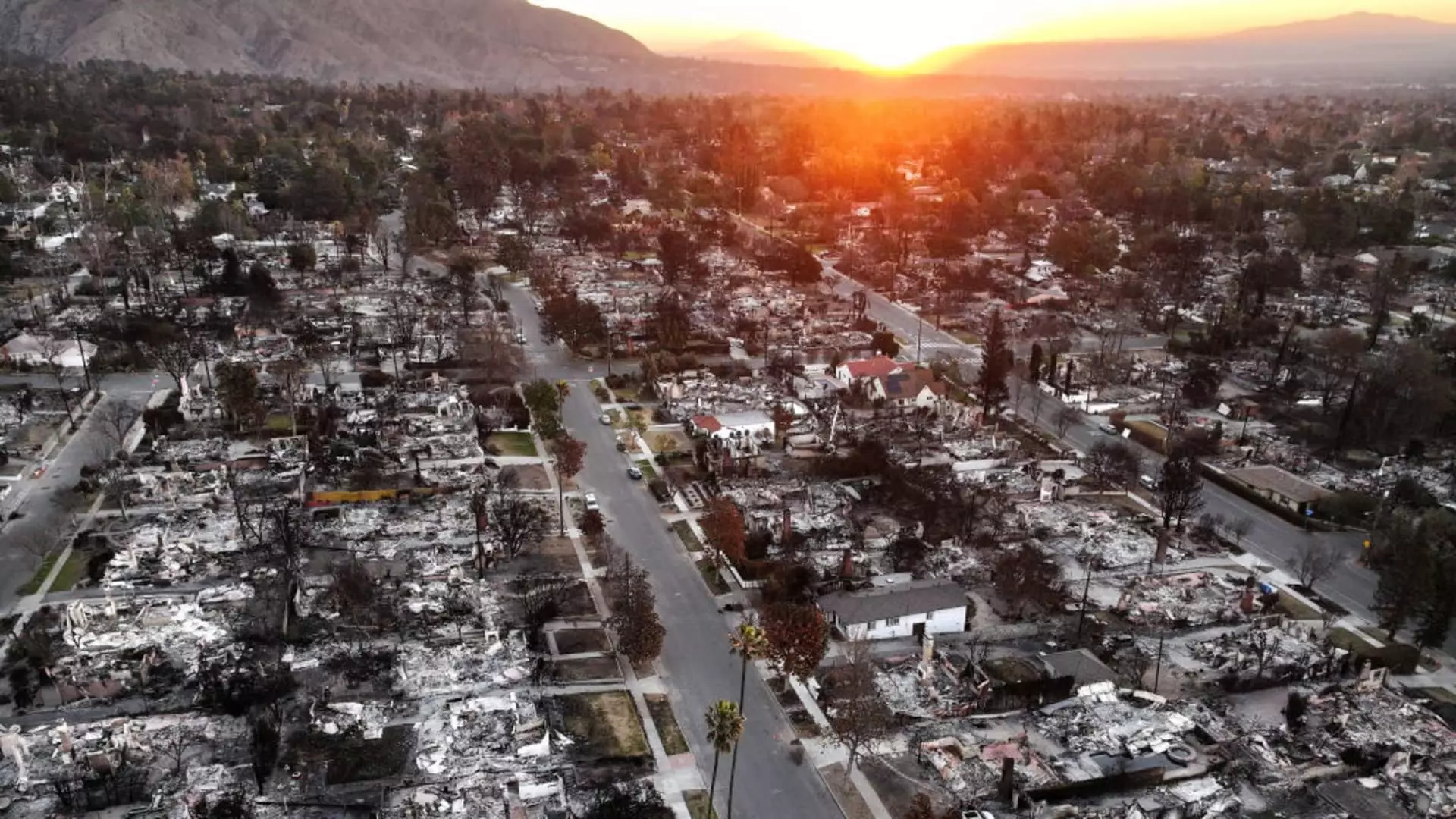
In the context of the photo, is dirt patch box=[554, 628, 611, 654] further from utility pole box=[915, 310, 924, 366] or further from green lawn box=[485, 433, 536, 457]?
utility pole box=[915, 310, 924, 366]

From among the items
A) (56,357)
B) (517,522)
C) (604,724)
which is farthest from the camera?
(56,357)

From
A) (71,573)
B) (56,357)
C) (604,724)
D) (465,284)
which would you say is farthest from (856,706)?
(56,357)

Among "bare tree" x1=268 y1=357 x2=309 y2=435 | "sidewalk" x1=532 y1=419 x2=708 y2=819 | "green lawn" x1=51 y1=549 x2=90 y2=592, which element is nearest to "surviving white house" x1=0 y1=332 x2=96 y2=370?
"bare tree" x1=268 y1=357 x2=309 y2=435

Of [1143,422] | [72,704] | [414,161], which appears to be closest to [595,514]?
[72,704]

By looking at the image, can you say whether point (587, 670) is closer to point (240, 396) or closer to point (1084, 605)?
point (1084, 605)

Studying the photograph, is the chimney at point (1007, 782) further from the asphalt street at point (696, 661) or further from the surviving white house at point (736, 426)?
the surviving white house at point (736, 426)
